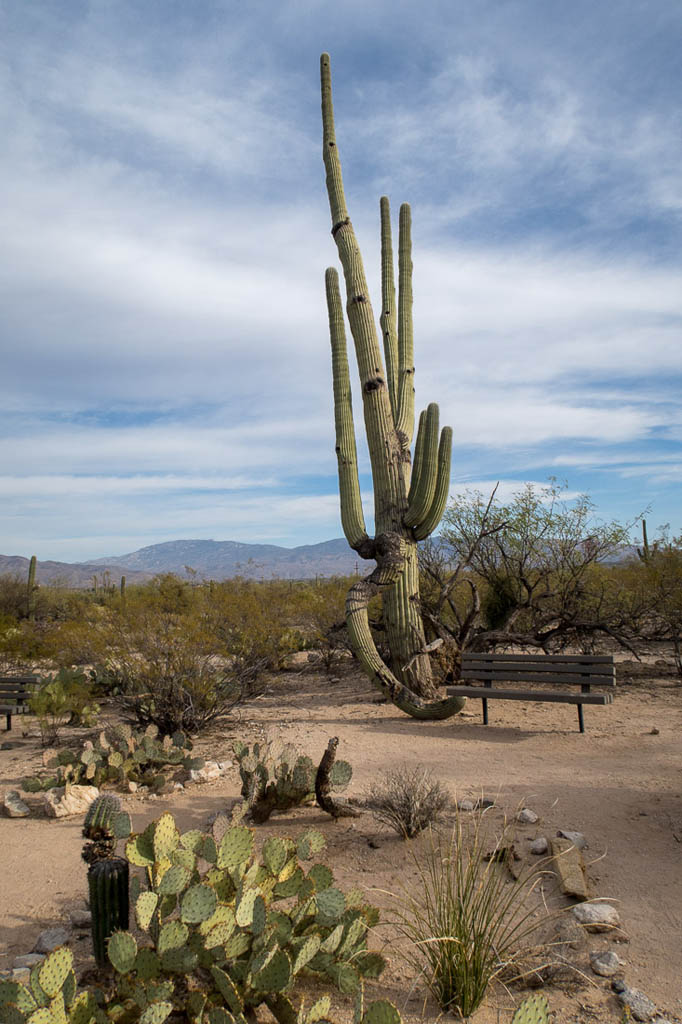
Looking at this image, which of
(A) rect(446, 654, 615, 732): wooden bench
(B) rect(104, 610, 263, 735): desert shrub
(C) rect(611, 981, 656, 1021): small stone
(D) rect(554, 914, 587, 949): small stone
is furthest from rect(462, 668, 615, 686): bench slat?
(C) rect(611, 981, 656, 1021): small stone

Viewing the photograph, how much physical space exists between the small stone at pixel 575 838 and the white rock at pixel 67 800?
11.6 feet

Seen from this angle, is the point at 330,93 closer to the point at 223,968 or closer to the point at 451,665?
the point at 451,665

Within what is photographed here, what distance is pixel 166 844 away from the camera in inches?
132

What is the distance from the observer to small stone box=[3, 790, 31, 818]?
5797 millimetres

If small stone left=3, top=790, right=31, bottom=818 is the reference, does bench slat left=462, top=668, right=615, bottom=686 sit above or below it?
above

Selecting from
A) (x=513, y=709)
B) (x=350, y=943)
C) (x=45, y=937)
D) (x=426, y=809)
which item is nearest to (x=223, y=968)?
(x=350, y=943)

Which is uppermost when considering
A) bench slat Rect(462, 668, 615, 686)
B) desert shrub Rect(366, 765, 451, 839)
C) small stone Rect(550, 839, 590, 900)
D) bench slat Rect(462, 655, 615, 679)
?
bench slat Rect(462, 655, 615, 679)

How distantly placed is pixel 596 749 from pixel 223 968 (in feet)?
17.4

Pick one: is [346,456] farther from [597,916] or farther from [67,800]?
[597,916]

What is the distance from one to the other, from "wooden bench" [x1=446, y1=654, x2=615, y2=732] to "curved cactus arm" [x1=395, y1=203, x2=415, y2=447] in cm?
326

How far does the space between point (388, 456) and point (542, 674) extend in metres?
3.48

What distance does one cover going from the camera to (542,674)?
8.86m

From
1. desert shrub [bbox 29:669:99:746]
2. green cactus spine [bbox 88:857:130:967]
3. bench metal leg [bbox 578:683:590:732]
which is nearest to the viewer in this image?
green cactus spine [bbox 88:857:130:967]

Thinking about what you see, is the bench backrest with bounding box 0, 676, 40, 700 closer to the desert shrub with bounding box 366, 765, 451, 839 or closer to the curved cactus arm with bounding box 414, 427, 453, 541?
the curved cactus arm with bounding box 414, 427, 453, 541
